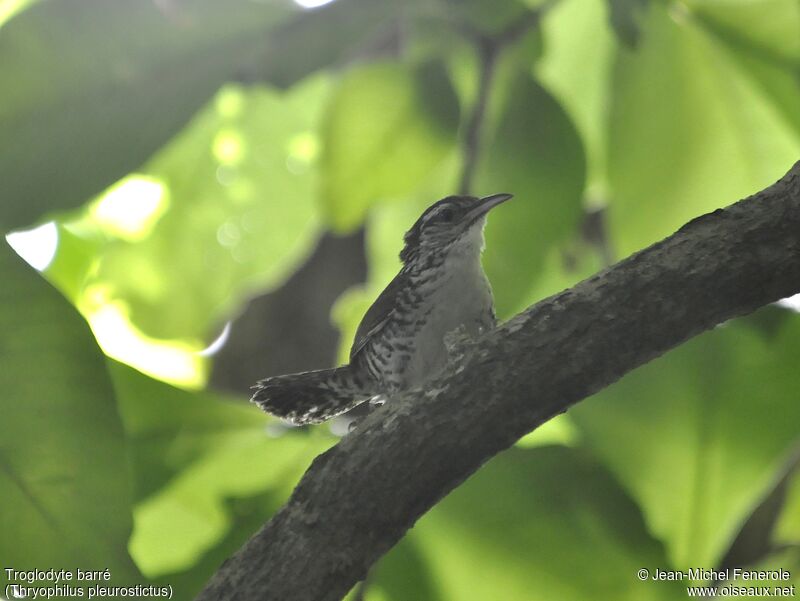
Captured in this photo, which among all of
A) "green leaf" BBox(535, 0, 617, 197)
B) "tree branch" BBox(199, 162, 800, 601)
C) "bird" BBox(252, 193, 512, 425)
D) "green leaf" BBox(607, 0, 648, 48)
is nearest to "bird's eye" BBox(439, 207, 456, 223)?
"bird" BBox(252, 193, 512, 425)

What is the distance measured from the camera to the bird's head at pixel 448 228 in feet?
5.54

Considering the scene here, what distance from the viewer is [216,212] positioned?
1994mm

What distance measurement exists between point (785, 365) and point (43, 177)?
1.18 meters

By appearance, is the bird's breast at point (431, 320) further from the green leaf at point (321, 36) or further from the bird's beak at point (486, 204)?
the green leaf at point (321, 36)

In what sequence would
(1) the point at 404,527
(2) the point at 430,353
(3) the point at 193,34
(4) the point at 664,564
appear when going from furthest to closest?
(2) the point at 430,353
(3) the point at 193,34
(4) the point at 664,564
(1) the point at 404,527

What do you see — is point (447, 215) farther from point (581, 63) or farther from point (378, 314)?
point (581, 63)

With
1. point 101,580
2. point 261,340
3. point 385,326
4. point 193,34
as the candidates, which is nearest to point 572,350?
point 101,580

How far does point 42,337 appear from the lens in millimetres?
1165

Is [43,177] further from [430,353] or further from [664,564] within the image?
A: [664,564]

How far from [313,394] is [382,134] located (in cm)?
56

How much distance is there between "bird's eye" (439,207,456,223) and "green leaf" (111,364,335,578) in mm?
510

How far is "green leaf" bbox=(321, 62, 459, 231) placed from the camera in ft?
5.12

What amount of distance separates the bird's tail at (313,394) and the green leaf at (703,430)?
57 centimetres

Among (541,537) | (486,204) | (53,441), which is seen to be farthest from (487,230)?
(53,441)
